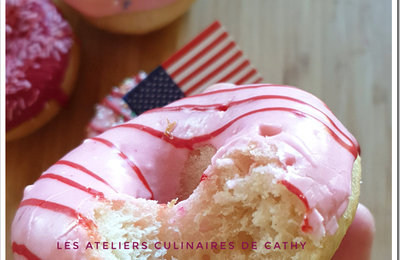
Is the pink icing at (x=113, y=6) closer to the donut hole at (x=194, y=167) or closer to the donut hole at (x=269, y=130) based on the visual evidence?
the donut hole at (x=194, y=167)

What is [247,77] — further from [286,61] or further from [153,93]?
[153,93]

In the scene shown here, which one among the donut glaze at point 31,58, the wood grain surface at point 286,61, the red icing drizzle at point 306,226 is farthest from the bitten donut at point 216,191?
the wood grain surface at point 286,61

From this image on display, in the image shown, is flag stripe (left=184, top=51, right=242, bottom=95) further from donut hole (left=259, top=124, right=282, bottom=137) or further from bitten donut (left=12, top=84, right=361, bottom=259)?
donut hole (left=259, top=124, right=282, bottom=137)

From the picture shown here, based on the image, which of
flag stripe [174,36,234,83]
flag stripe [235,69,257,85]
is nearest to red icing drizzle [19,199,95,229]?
flag stripe [174,36,234,83]

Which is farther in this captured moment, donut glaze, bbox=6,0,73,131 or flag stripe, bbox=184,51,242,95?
flag stripe, bbox=184,51,242,95

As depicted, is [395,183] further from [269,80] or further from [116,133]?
[116,133]

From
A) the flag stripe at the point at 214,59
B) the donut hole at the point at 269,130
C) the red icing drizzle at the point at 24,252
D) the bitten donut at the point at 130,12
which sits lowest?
the red icing drizzle at the point at 24,252

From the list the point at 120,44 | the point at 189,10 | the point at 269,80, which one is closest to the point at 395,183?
the point at 269,80
